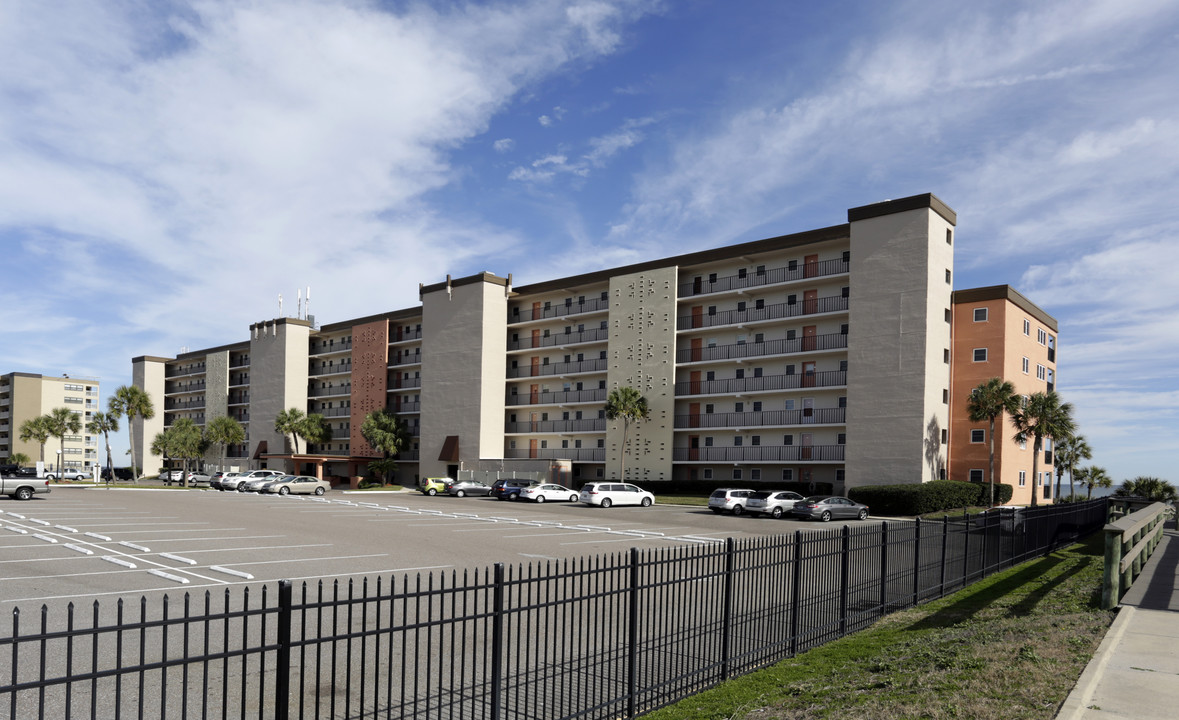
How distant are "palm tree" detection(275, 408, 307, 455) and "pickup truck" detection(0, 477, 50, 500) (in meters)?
38.8

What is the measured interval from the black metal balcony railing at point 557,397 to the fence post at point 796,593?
5371 centimetres

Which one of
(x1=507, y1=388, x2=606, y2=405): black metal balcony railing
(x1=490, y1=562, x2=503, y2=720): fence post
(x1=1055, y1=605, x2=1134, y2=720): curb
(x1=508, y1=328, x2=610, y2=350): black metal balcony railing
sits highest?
(x1=508, y1=328, x2=610, y2=350): black metal balcony railing

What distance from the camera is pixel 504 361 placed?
71250 mm

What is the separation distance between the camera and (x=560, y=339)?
68375 mm

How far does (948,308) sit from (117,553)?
4525 centimetres

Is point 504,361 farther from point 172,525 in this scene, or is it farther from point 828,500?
point 172,525

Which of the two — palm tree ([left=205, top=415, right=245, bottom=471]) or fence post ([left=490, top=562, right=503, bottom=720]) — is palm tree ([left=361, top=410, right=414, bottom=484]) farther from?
fence post ([left=490, top=562, right=503, bottom=720])

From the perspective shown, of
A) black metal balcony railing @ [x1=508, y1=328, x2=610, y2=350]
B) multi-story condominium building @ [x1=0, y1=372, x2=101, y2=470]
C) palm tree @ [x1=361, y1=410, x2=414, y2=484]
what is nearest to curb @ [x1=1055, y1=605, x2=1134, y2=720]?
black metal balcony railing @ [x1=508, y1=328, x2=610, y2=350]

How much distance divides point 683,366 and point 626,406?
5.19 m

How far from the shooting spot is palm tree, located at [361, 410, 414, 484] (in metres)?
72.6

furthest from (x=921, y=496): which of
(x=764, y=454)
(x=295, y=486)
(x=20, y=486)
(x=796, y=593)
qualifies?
(x=20, y=486)

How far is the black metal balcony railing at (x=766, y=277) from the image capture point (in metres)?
52.7

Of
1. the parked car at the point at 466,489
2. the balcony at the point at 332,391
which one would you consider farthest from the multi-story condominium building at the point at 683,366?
the parked car at the point at 466,489

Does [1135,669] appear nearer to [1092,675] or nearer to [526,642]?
[1092,675]
